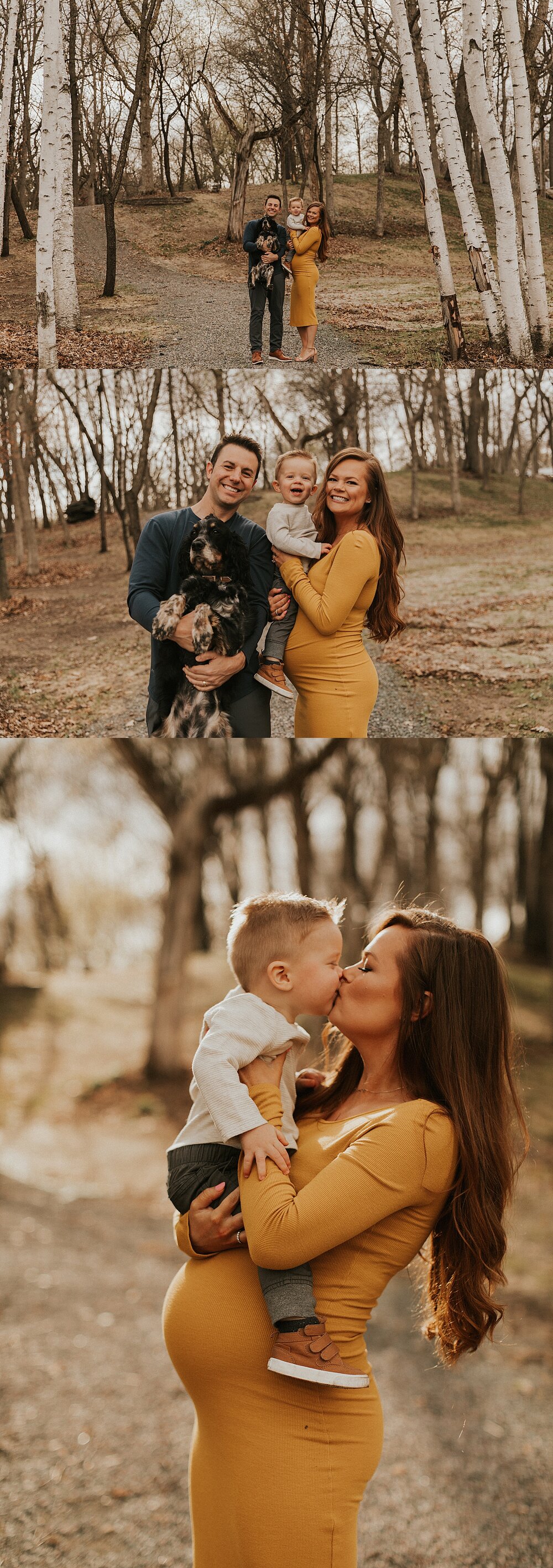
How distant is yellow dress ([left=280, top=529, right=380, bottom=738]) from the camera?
325cm

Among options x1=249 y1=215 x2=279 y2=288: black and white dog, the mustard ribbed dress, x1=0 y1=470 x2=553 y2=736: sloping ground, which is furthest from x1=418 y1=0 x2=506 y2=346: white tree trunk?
the mustard ribbed dress

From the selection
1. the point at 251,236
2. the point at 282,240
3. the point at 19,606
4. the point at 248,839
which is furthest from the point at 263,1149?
the point at 282,240

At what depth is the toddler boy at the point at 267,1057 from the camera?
5.23ft

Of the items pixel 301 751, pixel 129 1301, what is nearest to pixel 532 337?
pixel 301 751

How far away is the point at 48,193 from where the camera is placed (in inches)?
326

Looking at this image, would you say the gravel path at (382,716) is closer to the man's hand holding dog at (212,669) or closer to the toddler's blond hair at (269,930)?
the man's hand holding dog at (212,669)

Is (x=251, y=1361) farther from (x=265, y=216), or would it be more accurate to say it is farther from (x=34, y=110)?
(x=34, y=110)

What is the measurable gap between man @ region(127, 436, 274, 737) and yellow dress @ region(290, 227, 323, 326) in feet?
16.2

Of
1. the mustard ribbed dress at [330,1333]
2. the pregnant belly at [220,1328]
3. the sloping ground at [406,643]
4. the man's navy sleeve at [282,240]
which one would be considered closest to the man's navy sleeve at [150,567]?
the mustard ribbed dress at [330,1333]

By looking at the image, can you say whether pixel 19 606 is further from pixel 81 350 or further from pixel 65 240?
pixel 65 240

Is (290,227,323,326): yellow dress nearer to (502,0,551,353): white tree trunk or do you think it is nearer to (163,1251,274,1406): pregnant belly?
(502,0,551,353): white tree trunk

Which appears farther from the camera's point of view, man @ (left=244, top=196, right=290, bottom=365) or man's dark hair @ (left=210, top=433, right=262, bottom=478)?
man @ (left=244, top=196, right=290, bottom=365)

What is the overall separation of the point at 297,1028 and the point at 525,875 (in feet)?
20.9

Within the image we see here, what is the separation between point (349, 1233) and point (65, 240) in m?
9.76
